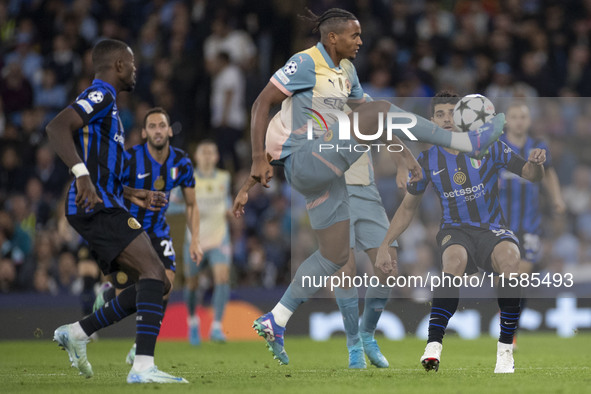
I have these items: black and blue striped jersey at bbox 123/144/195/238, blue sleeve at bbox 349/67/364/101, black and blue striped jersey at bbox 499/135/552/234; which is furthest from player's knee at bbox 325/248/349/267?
black and blue striped jersey at bbox 499/135/552/234

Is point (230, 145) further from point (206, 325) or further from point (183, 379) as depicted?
point (183, 379)

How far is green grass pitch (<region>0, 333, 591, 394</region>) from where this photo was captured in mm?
5965

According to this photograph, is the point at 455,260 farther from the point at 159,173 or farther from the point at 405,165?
the point at 159,173

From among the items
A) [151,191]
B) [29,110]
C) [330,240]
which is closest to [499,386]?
A: [330,240]

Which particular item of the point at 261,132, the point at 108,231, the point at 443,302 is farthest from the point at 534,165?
the point at 108,231

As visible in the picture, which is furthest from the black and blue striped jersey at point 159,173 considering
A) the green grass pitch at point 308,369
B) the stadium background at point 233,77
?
the stadium background at point 233,77

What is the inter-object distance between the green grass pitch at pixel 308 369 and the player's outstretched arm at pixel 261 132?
1.34 m

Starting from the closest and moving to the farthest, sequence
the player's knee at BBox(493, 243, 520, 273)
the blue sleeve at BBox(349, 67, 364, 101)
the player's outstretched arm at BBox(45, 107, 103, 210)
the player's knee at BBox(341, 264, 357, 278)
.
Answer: the player's outstretched arm at BBox(45, 107, 103, 210) < the player's knee at BBox(493, 243, 520, 273) < the blue sleeve at BBox(349, 67, 364, 101) < the player's knee at BBox(341, 264, 357, 278)

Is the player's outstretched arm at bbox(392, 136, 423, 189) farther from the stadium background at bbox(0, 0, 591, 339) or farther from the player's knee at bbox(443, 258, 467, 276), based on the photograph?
the stadium background at bbox(0, 0, 591, 339)

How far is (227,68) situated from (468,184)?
865 cm

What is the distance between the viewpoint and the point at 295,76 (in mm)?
6797

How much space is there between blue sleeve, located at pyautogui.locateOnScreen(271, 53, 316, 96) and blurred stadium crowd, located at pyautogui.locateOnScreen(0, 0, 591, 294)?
277 inches

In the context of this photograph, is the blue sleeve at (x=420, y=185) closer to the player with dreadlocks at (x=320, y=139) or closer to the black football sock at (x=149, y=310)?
the player with dreadlocks at (x=320, y=139)

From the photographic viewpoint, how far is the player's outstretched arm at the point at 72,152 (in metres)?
6.08
